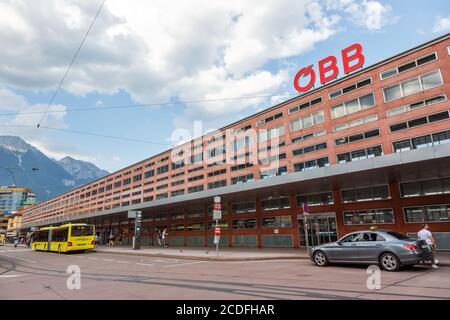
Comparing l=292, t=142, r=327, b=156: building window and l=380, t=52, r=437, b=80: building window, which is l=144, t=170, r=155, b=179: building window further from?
l=380, t=52, r=437, b=80: building window

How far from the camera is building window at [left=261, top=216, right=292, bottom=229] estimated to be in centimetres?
2861

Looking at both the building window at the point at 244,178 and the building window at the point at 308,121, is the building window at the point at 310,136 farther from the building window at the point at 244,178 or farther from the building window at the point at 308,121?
the building window at the point at 244,178

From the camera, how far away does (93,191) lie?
85062 mm

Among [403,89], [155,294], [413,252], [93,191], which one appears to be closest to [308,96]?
[403,89]

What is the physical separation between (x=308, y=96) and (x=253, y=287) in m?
26.4

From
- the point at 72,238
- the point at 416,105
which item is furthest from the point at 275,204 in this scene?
the point at 72,238

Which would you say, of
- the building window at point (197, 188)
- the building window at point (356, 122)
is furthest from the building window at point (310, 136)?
the building window at point (197, 188)

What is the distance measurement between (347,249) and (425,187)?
41.0 ft

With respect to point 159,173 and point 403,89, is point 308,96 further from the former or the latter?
point 159,173

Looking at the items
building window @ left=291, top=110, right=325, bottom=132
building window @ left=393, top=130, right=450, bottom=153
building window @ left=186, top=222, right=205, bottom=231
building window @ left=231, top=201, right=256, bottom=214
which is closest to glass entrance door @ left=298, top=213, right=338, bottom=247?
building window @ left=231, top=201, right=256, bottom=214

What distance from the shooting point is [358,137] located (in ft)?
89.4

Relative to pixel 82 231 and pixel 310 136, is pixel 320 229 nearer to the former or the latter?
pixel 310 136

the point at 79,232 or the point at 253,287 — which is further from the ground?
the point at 79,232

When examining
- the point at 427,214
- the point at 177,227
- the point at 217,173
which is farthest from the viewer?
the point at 177,227
